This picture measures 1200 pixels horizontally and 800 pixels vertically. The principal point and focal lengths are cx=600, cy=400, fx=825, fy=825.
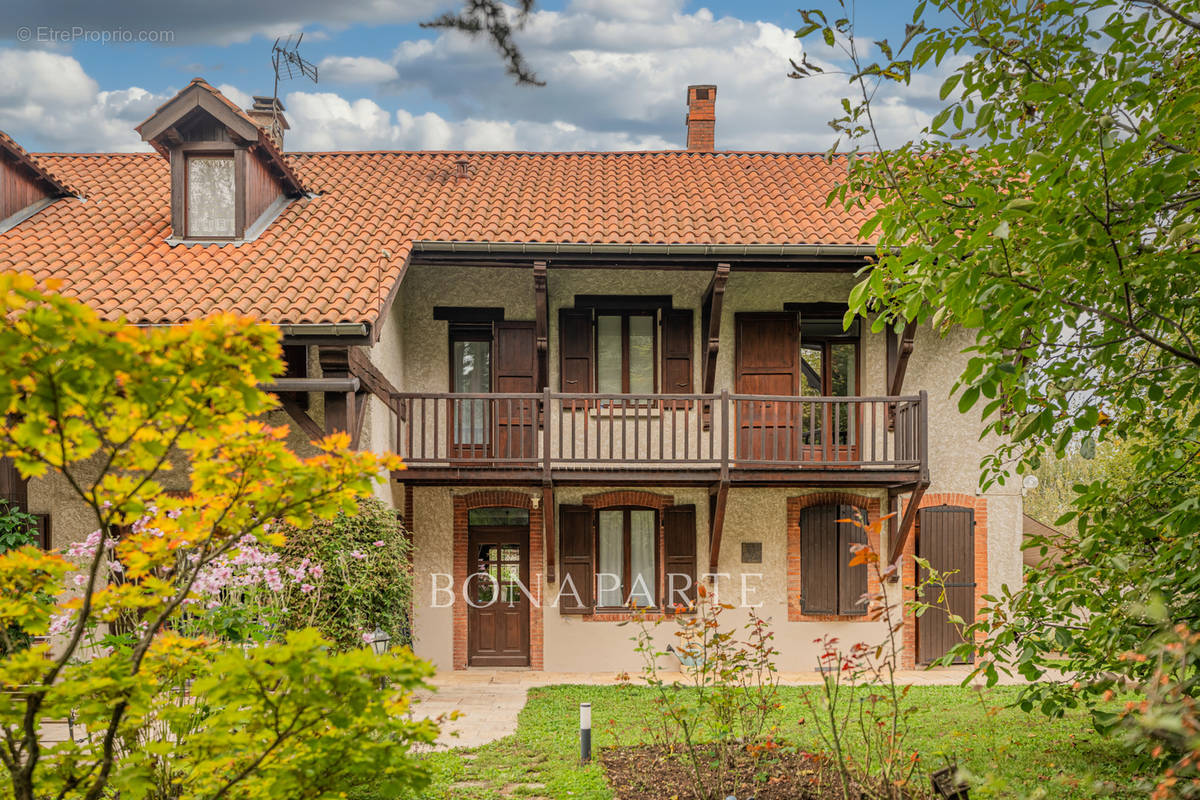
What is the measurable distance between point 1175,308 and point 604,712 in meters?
6.76

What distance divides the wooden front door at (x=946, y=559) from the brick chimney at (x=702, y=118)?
7516 mm

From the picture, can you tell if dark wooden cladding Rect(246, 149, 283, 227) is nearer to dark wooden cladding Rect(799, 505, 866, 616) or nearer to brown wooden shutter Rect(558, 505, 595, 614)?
brown wooden shutter Rect(558, 505, 595, 614)

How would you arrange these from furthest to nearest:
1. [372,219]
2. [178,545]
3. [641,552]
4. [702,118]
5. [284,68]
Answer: [702,118]
[284,68]
[641,552]
[372,219]
[178,545]

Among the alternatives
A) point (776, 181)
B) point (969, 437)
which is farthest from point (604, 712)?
point (776, 181)

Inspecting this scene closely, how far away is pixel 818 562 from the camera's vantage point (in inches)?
464

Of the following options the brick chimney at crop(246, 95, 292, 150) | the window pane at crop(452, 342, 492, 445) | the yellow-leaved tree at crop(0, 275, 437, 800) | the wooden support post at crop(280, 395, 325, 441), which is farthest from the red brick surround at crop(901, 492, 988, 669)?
the brick chimney at crop(246, 95, 292, 150)

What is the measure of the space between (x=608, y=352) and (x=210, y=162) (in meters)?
5.96

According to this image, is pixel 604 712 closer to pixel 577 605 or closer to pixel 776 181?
pixel 577 605

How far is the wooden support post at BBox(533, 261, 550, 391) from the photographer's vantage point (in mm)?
10852

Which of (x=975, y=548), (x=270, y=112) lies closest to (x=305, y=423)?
(x=270, y=112)

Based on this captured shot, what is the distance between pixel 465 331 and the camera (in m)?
12.1

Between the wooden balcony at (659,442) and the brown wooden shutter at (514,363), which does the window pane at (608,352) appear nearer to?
the wooden balcony at (659,442)

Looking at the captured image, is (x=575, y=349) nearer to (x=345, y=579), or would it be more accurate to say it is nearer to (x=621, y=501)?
(x=621, y=501)

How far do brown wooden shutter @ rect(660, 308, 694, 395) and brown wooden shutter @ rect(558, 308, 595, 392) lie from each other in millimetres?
1070
